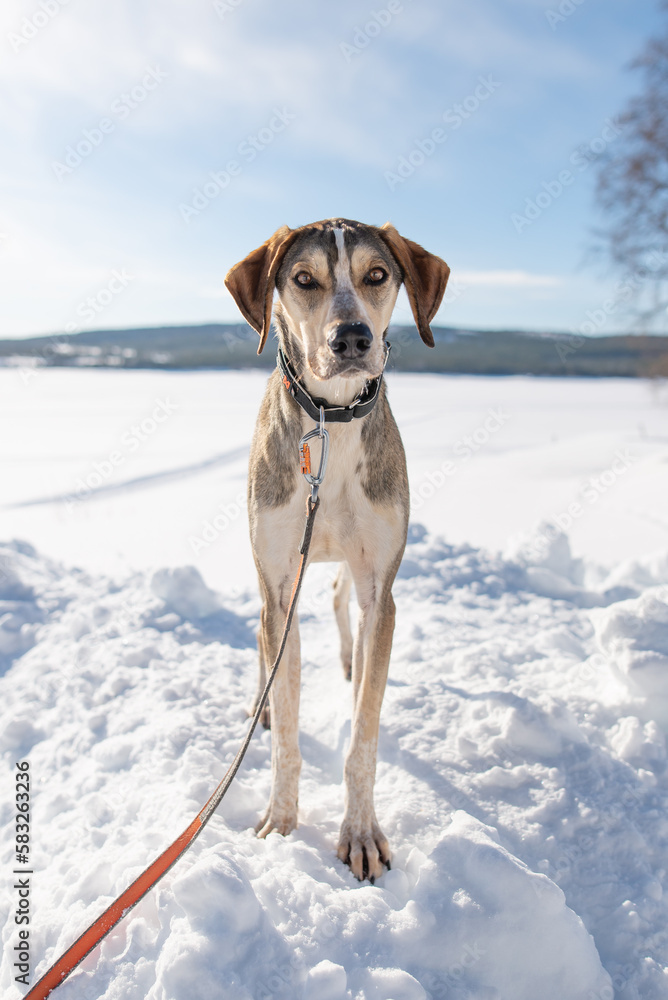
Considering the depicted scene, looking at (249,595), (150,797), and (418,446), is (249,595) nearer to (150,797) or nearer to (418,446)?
(150,797)

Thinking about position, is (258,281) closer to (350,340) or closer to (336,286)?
(336,286)

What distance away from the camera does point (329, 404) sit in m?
2.61

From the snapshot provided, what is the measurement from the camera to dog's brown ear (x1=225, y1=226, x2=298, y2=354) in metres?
2.62

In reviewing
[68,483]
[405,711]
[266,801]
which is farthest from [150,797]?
[68,483]

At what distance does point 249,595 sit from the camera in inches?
213

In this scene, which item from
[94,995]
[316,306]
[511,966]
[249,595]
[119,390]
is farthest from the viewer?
[119,390]

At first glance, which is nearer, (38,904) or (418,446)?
(38,904)

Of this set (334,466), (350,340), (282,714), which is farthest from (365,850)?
(350,340)

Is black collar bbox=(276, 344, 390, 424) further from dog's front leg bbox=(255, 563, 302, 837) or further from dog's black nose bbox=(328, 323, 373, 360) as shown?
dog's front leg bbox=(255, 563, 302, 837)

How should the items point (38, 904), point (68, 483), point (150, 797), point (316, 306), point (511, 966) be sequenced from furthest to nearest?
point (68, 483)
point (150, 797)
point (316, 306)
point (38, 904)
point (511, 966)

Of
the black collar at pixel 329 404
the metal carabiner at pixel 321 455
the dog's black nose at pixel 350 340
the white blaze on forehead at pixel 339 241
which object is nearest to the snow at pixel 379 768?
the metal carabiner at pixel 321 455

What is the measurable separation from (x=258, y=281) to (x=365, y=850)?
238cm

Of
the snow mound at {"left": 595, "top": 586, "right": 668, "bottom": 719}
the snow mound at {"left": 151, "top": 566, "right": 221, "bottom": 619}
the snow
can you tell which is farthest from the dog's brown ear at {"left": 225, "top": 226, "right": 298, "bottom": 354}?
the snow mound at {"left": 151, "top": 566, "right": 221, "bottom": 619}

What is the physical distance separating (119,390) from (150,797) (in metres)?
24.3
